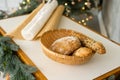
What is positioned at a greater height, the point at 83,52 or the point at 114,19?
the point at 83,52

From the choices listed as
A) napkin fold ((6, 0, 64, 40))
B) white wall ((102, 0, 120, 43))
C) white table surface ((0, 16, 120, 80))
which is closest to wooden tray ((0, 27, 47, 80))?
white table surface ((0, 16, 120, 80))

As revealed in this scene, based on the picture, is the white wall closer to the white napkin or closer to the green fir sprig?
the white napkin

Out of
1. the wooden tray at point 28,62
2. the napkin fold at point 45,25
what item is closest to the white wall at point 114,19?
the napkin fold at point 45,25

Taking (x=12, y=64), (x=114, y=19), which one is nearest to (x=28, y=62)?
(x=12, y=64)

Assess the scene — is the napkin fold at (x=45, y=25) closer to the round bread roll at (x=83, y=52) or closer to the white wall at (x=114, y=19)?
the round bread roll at (x=83, y=52)

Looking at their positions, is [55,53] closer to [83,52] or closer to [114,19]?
[83,52]

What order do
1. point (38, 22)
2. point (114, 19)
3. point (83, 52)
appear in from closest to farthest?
1. point (83, 52)
2. point (38, 22)
3. point (114, 19)
